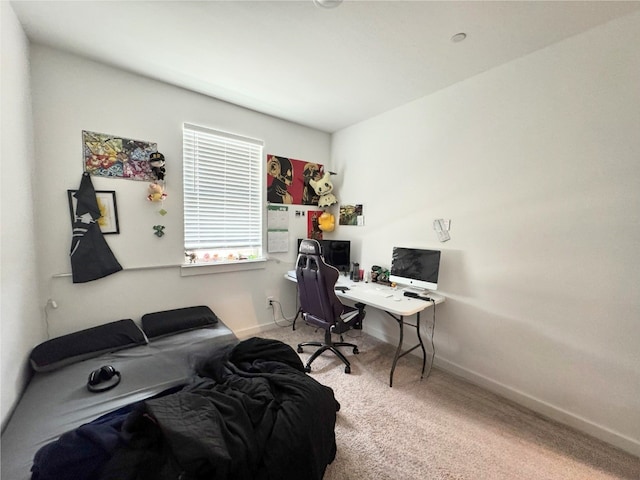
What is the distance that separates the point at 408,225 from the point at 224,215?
2096mm

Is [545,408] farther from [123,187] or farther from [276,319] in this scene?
[123,187]

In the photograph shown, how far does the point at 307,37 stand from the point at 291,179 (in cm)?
170

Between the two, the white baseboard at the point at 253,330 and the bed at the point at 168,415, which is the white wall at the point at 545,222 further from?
the white baseboard at the point at 253,330

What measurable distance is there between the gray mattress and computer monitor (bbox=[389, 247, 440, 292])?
1921 millimetres

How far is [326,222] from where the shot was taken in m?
3.55

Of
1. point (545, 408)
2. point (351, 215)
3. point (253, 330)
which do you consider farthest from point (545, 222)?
point (253, 330)

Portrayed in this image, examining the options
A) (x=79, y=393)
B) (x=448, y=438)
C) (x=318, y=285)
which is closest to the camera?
(x=79, y=393)

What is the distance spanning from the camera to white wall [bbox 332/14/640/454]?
1.61 m

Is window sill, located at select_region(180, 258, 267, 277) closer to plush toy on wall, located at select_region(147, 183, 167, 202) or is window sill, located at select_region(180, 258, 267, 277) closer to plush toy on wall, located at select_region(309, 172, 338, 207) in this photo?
plush toy on wall, located at select_region(147, 183, 167, 202)

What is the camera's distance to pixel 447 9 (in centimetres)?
154

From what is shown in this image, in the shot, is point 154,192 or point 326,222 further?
point 326,222

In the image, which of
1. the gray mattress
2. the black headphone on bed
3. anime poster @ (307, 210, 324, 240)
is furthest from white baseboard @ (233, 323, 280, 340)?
the black headphone on bed

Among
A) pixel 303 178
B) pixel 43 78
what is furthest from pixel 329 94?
pixel 43 78

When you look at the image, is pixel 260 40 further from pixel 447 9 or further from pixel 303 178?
pixel 303 178
